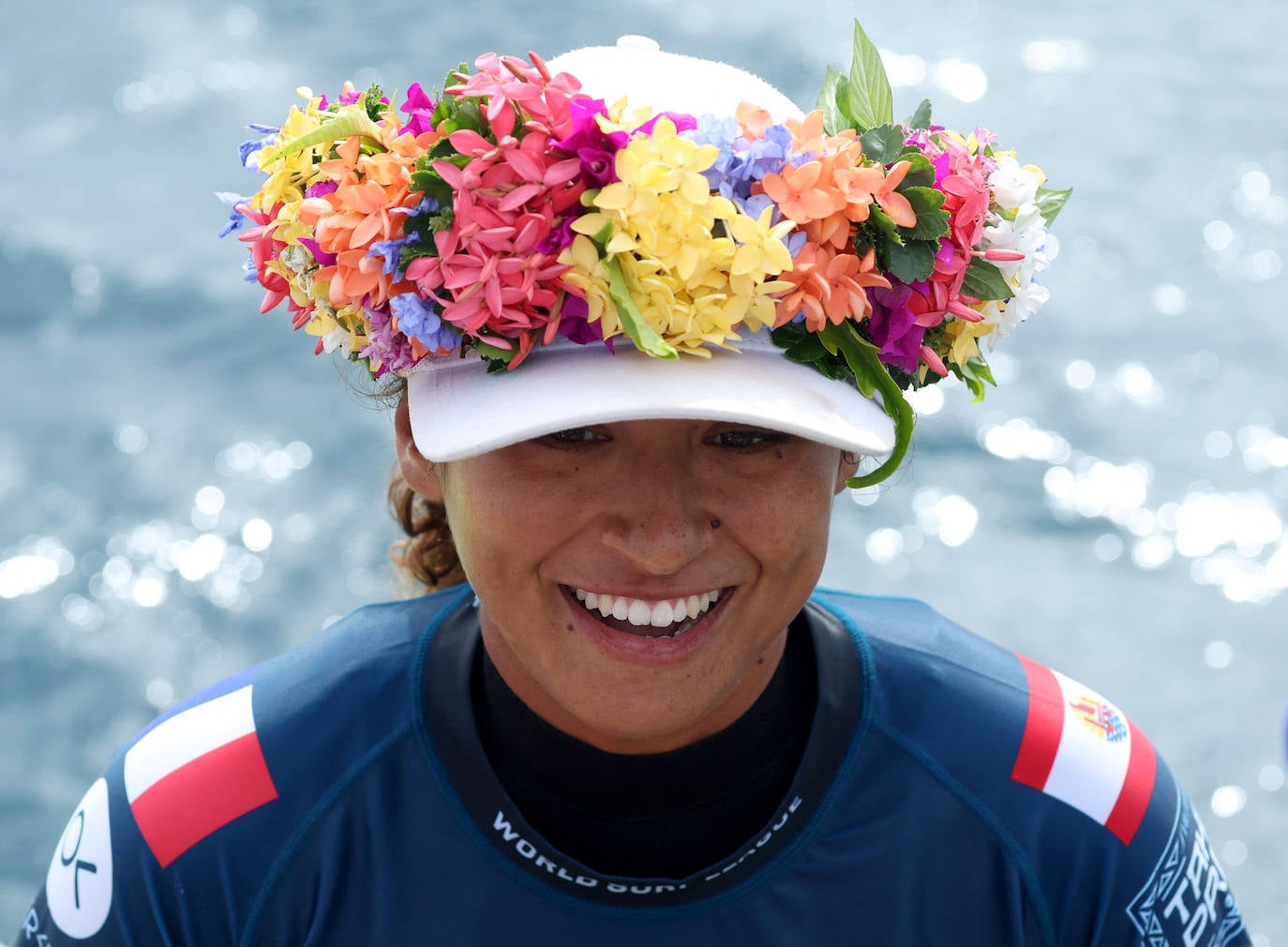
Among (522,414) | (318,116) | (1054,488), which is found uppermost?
(318,116)

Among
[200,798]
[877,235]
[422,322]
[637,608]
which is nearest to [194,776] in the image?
[200,798]

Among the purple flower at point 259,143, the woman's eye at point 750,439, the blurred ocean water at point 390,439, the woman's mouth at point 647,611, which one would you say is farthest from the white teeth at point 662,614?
the blurred ocean water at point 390,439

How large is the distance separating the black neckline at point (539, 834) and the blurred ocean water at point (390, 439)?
2.95 metres

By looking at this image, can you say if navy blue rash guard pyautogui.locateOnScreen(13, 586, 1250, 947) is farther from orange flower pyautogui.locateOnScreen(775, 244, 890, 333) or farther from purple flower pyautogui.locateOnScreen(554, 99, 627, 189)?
purple flower pyautogui.locateOnScreen(554, 99, 627, 189)

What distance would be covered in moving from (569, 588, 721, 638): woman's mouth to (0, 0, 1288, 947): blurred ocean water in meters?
3.37

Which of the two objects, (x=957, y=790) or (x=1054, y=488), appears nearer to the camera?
(x=957, y=790)

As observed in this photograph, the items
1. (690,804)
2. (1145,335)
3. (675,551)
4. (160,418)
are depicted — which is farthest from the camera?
(1145,335)

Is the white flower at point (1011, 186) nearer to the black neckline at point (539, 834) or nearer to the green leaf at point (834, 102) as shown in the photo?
the green leaf at point (834, 102)

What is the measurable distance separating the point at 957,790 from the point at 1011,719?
16 cm

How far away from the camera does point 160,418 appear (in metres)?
6.31

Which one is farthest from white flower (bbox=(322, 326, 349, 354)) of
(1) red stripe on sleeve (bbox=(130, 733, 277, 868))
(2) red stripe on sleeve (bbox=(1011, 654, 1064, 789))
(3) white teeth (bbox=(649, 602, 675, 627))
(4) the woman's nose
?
(2) red stripe on sleeve (bbox=(1011, 654, 1064, 789))

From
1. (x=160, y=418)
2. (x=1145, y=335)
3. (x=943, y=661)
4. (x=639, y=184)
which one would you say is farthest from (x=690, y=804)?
(x=1145, y=335)

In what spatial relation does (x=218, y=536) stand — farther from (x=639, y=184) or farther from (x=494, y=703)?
(x=639, y=184)

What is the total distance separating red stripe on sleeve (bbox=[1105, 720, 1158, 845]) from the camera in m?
2.37
